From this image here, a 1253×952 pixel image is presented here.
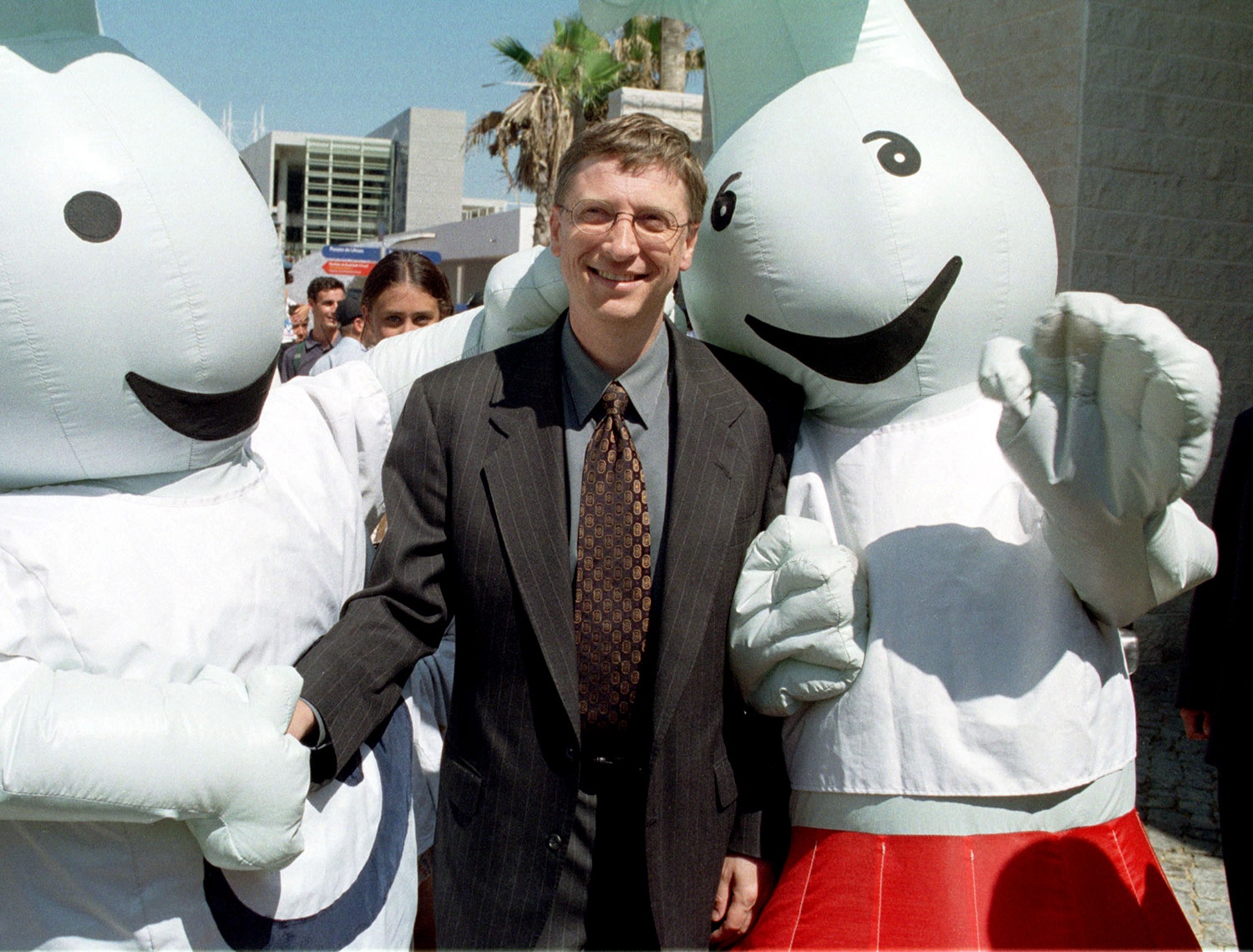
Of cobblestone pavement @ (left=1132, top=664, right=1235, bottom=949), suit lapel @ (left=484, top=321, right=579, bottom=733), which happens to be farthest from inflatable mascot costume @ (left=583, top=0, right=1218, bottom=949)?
cobblestone pavement @ (left=1132, top=664, right=1235, bottom=949)

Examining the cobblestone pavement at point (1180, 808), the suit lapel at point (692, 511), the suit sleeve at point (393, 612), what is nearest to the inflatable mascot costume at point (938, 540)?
the suit lapel at point (692, 511)

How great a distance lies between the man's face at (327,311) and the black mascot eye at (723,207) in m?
5.80

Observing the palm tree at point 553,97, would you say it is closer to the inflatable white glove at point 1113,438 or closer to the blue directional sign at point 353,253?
the blue directional sign at point 353,253

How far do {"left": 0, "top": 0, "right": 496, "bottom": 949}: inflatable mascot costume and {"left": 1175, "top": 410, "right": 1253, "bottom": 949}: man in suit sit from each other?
2.16 m

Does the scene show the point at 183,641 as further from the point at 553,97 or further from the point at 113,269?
the point at 553,97

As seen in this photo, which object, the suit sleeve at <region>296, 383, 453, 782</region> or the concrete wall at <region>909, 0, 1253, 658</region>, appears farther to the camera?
the concrete wall at <region>909, 0, 1253, 658</region>

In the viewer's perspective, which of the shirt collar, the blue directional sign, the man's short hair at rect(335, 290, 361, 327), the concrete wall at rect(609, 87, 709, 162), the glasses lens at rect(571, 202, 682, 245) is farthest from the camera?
the blue directional sign

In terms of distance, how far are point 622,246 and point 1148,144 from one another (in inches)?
194

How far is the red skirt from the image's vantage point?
1.97m

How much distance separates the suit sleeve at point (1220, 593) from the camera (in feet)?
9.66

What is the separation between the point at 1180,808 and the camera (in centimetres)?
463

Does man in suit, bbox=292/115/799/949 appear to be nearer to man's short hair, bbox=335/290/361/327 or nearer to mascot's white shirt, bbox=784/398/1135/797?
mascot's white shirt, bbox=784/398/1135/797

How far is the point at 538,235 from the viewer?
1554cm

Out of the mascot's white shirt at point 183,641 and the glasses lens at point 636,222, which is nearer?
the mascot's white shirt at point 183,641
